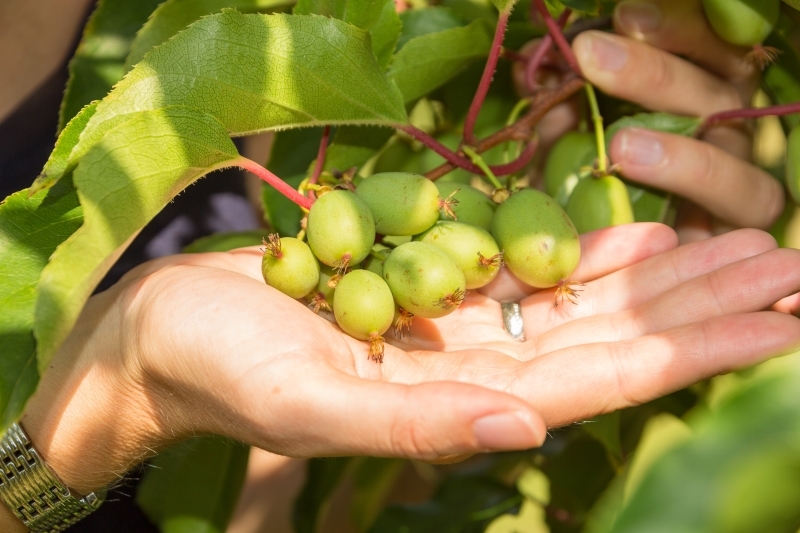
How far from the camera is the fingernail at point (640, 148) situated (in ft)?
3.08

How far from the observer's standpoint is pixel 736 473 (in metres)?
0.24

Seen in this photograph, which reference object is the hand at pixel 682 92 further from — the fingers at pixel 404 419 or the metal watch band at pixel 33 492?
the metal watch band at pixel 33 492

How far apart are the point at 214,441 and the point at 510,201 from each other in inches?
20.6

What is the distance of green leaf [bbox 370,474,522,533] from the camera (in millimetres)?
1142

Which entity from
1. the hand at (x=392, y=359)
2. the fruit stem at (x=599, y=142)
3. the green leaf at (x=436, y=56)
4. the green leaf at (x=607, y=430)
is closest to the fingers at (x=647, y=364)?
the hand at (x=392, y=359)

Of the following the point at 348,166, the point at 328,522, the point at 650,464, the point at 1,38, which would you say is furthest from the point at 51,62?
the point at 650,464

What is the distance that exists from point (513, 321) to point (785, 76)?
1.69 ft

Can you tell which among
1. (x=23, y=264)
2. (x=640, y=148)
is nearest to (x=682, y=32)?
(x=640, y=148)

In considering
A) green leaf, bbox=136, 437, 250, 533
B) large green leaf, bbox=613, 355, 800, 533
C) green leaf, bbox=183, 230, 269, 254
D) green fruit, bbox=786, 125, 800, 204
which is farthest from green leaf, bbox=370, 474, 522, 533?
large green leaf, bbox=613, 355, 800, 533

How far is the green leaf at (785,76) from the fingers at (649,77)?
0.24 ft

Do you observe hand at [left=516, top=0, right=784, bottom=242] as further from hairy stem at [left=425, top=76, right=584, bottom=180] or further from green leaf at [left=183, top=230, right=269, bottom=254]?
green leaf at [left=183, top=230, right=269, bottom=254]

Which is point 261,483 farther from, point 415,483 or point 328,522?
point 415,483

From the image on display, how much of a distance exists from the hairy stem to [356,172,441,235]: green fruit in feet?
0.37

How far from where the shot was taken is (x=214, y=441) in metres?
0.98
